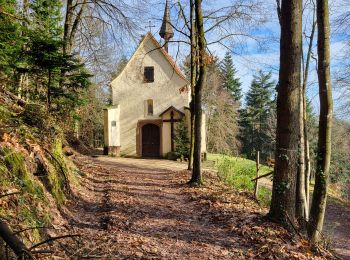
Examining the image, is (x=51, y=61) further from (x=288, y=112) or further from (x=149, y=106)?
(x=149, y=106)

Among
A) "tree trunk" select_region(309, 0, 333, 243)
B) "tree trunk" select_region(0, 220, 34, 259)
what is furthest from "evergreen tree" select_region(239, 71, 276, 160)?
"tree trunk" select_region(0, 220, 34, 259)

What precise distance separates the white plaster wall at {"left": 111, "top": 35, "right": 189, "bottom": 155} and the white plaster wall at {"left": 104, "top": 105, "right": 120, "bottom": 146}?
0.32 metres

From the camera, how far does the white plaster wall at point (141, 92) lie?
23406 millimetres

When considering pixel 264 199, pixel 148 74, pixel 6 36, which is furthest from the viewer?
pixel 148 74

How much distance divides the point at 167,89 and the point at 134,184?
543 inches

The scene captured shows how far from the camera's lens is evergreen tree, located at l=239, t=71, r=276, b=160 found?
4923 cm

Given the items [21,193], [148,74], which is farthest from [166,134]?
[21,193]

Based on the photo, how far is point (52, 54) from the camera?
9.84 meters

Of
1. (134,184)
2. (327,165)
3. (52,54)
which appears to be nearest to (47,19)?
(52,54)

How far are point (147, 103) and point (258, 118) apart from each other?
104ft

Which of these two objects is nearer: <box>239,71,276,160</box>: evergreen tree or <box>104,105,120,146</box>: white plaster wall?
<box>104,105,120,146</box>: white plaster wall

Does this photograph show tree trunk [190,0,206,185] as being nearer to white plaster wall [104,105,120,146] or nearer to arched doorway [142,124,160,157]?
arched doorway [142,124,160,157]

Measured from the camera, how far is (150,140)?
2367cm

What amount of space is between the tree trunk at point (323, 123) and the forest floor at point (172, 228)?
4.70 feet
